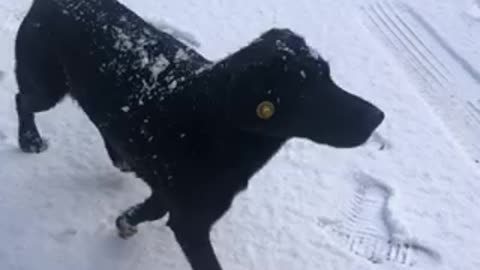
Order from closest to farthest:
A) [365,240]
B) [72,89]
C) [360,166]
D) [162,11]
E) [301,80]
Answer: [301,80], [72,89], [365,240], [360,166], [162,11]

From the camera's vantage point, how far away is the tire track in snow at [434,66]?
409 centimetres

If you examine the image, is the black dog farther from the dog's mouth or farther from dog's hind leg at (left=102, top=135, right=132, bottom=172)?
dog's hind leg at (left=102, top=135, right=132, bottom=172)

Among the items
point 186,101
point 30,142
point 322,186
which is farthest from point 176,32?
point 186,101

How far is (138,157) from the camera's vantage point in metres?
2.76

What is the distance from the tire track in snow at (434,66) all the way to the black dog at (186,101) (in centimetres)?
174

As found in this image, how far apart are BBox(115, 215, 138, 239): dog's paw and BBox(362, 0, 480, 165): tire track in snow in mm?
1939

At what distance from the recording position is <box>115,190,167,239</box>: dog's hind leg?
3.01 metres

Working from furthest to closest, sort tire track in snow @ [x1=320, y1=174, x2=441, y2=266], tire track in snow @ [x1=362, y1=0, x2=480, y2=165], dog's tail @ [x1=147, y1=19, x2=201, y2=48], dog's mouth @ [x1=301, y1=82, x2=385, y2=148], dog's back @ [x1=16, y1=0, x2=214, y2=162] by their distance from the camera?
dog's tail @ [x1=147, y1=19, x2=201, y2=48], tire track in snow @ [x1=362, y1=0, x2=480, y2=165], tire track in snow @ [x1=320, y1=174, x2=441, y2=266], dog's back @ [x1=16, y1=0, x2=214, y2=162], dog's mouth @ [x1=301, y1=82, x2=385, y2=148]

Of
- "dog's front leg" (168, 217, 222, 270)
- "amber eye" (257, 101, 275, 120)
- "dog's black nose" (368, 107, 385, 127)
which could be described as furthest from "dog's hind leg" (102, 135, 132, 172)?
"dog's black nose" (368, 107, 385, 127)

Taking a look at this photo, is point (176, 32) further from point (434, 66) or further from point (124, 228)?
point (124, 228)

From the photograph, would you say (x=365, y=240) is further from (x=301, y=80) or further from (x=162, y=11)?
(x=162, y=11)

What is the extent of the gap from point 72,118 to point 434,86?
217 cm

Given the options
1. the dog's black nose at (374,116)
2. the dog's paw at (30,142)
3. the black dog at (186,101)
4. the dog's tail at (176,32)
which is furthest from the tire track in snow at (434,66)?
the dog's paw at (30,142)

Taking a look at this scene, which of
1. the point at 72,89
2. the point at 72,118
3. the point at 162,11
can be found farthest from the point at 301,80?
the point at 162,11
